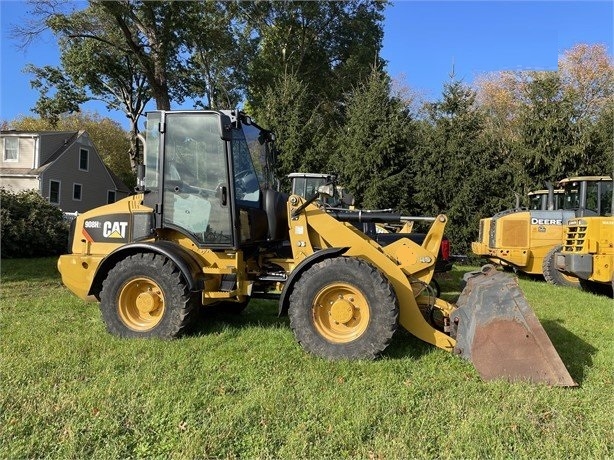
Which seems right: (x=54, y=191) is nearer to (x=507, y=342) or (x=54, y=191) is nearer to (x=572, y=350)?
(x=572, y=350)

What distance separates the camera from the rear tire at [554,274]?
11.1 meters

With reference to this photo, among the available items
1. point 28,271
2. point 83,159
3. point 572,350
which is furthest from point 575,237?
point 83,159

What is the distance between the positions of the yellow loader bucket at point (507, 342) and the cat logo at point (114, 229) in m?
3.93

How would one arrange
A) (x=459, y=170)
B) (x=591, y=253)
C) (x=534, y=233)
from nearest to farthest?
(x=591, y=253), (x=534, y=233), (x=459, y=170)

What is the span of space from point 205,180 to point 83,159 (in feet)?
105

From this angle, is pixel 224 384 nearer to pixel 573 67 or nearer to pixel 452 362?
pixel 452 362

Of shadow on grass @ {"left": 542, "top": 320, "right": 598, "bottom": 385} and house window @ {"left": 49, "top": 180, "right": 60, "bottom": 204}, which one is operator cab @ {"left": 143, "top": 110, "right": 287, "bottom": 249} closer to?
shadow on grass @ {"left": 542, "top": 320, "right": 598, "bottom": 385}

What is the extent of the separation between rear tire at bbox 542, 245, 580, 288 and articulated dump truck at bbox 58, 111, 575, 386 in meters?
6.70

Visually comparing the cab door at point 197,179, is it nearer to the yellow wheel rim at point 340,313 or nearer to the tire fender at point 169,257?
the tire fender at point 169,257

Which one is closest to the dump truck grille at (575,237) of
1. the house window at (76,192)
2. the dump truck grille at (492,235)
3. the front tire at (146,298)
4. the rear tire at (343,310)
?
the dump truck grille at (492,235)

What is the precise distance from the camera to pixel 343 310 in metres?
4.87

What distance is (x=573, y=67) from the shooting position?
96.9ft

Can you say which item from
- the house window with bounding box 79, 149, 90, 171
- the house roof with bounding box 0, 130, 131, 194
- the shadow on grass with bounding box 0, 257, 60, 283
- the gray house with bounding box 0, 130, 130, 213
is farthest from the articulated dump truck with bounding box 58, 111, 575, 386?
the house window with bounding box 79, 149, 90, 171

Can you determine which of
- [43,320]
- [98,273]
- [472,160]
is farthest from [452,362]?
[472,160]
